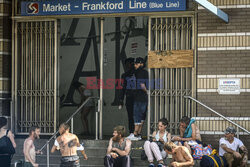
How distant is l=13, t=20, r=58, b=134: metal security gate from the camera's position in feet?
47.5

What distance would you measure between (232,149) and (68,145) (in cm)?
364

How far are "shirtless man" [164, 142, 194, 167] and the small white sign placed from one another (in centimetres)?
268

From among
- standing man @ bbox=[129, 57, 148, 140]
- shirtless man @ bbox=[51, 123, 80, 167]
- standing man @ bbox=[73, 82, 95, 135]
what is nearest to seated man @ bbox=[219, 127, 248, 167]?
standing man @ bbox=[129, 57, 148, 140]

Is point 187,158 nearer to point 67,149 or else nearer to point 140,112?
point 67,149

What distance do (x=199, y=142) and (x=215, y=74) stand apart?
1777 millimetres

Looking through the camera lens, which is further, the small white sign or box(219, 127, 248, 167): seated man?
the small white sign

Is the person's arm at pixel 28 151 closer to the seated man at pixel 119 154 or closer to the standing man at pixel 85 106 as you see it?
the seated man at pixel 119 154

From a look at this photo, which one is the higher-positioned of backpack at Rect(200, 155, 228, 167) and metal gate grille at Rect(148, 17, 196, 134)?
metal gate grille at Rect(148, 17, 196, 134)

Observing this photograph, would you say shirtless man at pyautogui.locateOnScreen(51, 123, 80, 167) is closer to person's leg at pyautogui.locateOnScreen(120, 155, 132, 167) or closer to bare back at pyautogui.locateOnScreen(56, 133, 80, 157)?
bare back at pyautogui.locateOnScreen(56, 133, 80, 157)

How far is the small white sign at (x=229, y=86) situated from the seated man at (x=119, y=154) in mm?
2752

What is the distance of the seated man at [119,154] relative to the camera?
464 inches

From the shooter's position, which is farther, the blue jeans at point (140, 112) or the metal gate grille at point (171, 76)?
the blue jeans at point (140, 112)

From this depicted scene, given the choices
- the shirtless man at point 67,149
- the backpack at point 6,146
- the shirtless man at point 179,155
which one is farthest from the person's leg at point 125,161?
the backpack at point 6,146

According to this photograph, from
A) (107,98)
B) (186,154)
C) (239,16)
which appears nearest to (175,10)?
(239,16)
